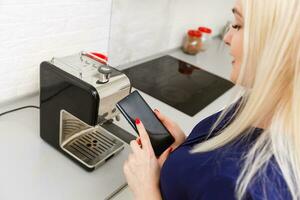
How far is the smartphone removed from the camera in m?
0.76

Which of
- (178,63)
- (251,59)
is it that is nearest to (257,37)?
(251,59)

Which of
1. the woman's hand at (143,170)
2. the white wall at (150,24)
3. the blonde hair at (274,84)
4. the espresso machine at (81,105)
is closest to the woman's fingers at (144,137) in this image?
the woman's hand at (143,170)

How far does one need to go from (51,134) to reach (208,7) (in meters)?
1.50

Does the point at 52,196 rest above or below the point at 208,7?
below

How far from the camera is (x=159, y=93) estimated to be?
1.32 meters

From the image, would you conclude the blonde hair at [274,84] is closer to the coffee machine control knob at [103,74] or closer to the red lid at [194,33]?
the coffee machine control knob at [103,74]

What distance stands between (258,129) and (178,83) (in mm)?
932

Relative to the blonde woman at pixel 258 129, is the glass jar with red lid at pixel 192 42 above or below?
below

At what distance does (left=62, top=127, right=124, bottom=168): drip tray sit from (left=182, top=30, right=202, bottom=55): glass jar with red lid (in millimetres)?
1044

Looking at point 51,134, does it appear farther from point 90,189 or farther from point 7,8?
point 7,8

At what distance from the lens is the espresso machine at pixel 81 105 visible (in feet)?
2.46

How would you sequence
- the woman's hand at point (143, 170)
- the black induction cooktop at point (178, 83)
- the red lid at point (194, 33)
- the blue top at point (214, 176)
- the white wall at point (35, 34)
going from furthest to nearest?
the red lid at point (194, 33), the black induction cooktop at point (178, 83), the white wall at point (35, 34), the woman's hand at point (143, 170), the blue top at point (214, 176)

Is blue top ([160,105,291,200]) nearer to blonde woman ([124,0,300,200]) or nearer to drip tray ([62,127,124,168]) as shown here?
blonde woman ([124,0,300,200])

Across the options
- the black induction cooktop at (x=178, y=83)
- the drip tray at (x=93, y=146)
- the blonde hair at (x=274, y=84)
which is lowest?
the black induction cooktop at (x=178, y=83)
